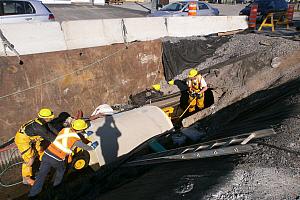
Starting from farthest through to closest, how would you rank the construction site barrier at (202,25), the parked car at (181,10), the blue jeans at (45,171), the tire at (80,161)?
the parked car at (181,10) < the construction site barrier at (202,25) < the tire at (80,161) < the blue jeans at (45,171)

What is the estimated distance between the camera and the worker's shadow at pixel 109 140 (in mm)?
7367

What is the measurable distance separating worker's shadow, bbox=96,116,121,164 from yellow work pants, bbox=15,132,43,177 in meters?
1.57

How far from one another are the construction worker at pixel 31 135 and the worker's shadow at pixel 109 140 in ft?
4.19

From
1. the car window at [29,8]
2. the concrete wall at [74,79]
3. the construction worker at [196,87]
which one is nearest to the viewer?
the concrete wall at [74,79]

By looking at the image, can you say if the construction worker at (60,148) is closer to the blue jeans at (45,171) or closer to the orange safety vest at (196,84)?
the blue jeans at (45,171)

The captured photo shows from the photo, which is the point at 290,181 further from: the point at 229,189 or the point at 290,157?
the point at 229,189

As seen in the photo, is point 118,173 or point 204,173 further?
point 118,173

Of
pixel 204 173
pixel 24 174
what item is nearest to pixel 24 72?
pixel 24 174

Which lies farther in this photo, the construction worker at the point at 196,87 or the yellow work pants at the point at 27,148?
the construction worker at the point at 196,87

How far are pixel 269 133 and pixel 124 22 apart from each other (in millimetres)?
8241

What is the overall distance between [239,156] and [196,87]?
5.44 meters

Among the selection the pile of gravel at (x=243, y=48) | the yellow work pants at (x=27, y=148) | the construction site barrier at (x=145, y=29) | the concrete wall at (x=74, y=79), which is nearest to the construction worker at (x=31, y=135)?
the yellow work pants at (x=27, y=148)

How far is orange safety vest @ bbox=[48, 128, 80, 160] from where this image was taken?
609 cm

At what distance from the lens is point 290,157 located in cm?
425
